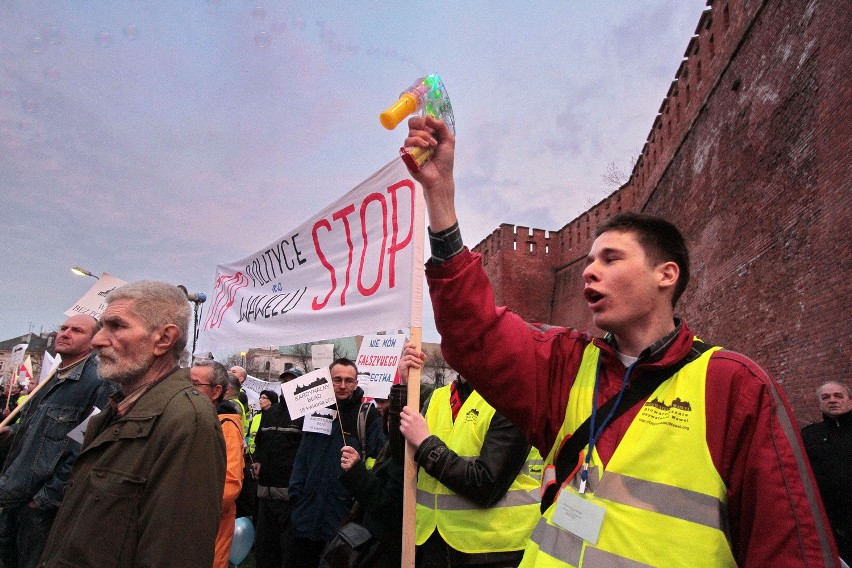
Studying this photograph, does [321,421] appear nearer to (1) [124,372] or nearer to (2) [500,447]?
(2) [500,447]

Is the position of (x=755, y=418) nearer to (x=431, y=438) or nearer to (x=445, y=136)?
(x=445, y=136)

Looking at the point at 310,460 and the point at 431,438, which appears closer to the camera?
the point at 431,438

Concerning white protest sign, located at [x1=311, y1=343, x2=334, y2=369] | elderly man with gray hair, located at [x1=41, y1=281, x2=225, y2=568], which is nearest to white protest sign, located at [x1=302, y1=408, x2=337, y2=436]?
elderly man with gray hair, located at [x1=41, y1=281, x2=225, y2=568]

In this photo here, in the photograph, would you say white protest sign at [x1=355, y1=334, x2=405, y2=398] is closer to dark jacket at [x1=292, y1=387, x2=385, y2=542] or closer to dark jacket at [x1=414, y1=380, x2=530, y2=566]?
dark jacket at [x1=292, y1=387, x2=385, y2=542]

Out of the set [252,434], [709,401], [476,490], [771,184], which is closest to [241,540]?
[252,434]

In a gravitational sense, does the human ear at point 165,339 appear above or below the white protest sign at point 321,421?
above

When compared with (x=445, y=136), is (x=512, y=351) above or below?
below

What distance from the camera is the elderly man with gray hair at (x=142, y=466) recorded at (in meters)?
1.90

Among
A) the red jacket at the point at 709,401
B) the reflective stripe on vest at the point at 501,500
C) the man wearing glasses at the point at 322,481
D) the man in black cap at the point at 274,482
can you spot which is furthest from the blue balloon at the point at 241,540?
the red jacket at the point at 709,401

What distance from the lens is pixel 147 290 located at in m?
2.46

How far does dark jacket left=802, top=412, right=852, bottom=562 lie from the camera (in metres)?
4.10

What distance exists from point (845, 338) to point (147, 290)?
660 centimetres

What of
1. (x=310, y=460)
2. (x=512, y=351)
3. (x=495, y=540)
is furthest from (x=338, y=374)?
(x=512, y=351)

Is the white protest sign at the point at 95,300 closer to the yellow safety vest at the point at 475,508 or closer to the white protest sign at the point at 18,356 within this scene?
the yellow safety vest at the point at 475,508
